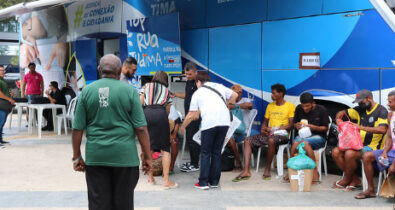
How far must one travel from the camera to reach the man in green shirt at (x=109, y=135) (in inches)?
139

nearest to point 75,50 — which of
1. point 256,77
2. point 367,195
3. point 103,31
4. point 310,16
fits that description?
point 103,31

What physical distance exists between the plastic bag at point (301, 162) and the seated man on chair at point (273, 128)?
24.9 inches

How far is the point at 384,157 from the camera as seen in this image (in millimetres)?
5391

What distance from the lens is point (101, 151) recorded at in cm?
355

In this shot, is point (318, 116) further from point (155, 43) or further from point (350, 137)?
point (155, 43)

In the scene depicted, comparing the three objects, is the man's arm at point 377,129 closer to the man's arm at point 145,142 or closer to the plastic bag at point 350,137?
the plastic bag at point 350,137

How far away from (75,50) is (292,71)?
644 centimetres

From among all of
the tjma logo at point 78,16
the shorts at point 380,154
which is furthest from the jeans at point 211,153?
the tjma logo at point 78,16

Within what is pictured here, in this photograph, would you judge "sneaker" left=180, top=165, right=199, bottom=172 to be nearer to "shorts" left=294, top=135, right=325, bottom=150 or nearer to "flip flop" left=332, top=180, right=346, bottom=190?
"shorts" left=294, top=135, right=325, bottom=150

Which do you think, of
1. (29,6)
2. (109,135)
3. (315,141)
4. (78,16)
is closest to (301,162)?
(315,141)

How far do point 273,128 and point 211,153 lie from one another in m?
1.28

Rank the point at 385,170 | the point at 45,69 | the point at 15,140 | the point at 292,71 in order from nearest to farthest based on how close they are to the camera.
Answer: the point at 385,170
the point at 292,71
the point at 15,140
the point at 45,69

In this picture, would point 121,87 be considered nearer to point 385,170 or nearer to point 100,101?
point 100,101

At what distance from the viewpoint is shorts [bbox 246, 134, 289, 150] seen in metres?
6.66
